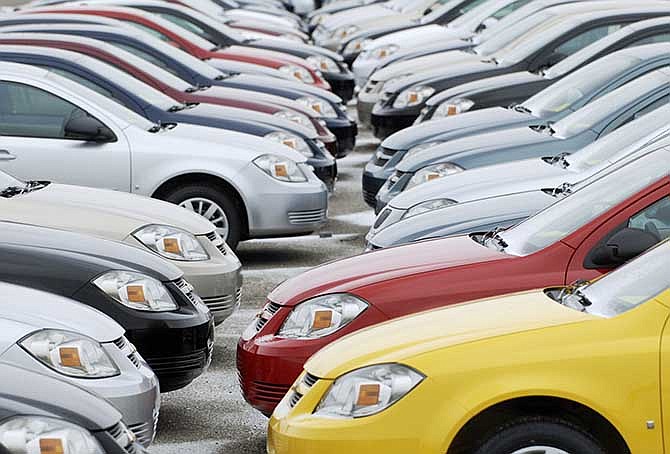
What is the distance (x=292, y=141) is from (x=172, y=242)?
4240mm

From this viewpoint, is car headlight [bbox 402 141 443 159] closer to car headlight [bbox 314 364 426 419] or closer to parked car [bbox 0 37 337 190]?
parked car [bbox 0 37 337 190]

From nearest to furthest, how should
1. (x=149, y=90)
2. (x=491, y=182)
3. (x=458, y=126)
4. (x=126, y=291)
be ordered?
(x=126, y=291) → (x=491, y=182) → (x=458, y=126) → (x=149, y=90)

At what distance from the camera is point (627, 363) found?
202 inches

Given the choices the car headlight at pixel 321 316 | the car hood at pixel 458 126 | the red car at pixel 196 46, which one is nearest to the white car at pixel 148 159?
the car hood at pixel 458 126

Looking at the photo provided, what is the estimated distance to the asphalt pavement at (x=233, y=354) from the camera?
24.3ft

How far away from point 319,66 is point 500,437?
579 inches

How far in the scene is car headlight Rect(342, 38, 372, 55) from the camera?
23375mm

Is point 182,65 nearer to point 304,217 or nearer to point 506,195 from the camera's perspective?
point 304,217

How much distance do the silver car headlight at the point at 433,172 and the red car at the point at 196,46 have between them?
6178 mm

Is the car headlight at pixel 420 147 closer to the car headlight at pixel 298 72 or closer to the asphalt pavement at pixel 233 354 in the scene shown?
the asphalt pavement at pixel 233 354

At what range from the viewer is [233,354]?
9.07 m

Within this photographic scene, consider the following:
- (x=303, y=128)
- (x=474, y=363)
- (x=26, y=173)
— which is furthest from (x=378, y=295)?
(x=303, y=128)

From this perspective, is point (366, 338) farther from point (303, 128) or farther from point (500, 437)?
point (303, 128)

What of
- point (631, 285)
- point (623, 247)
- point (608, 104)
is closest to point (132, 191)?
point (608, 104)
